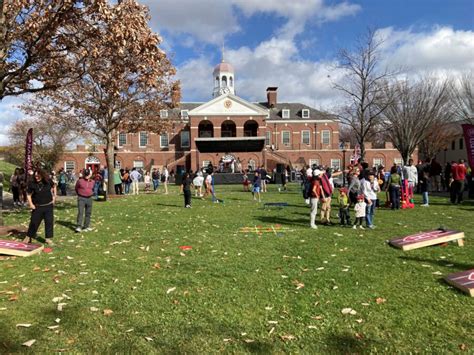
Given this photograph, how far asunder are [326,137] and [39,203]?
5484 centimetres

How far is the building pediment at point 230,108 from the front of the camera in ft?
175

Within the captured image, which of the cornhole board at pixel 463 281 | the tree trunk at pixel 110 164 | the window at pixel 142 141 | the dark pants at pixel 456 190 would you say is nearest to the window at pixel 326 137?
the window at pixel 142 141

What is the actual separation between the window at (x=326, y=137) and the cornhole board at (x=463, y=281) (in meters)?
55.4

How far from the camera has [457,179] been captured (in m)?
16.2

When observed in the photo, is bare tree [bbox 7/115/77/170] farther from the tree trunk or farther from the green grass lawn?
the green grass lawn

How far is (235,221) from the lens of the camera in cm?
1265

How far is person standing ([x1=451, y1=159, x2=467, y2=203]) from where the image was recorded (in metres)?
15.8

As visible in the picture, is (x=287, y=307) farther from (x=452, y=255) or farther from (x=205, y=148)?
(x=205, y=148)

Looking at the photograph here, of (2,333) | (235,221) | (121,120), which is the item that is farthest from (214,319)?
(121,120)

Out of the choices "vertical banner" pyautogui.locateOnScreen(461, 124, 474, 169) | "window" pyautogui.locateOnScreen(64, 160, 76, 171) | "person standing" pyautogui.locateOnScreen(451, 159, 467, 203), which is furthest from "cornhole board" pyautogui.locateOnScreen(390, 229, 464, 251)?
"window" pyautogui.locateOnScreen(64, 160, 76, 171)

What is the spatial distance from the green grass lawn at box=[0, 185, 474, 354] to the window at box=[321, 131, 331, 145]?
51.4 m

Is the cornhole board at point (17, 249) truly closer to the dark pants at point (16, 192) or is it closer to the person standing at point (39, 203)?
the person standing at point (39, 203)

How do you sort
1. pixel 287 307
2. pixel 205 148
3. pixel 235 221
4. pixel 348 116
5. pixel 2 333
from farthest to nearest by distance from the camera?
pixel 205 148 → pixel 348 116 → pixel 235 221 → pixel 287 307 → pixel 2 333

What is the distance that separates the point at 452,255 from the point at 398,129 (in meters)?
28.9
